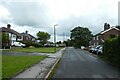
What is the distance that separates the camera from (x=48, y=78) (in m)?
13.9

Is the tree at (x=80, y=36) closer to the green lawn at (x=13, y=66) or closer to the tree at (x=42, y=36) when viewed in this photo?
the tree at (x=42, y=36)

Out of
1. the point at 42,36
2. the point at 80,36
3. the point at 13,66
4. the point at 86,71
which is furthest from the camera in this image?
the point at 42,36

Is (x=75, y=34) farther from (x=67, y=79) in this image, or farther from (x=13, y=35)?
(x=67, y=79)

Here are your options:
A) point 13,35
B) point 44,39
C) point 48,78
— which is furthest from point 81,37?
point 48,78

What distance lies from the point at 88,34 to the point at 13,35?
3876cm

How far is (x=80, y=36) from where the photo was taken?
128 metres

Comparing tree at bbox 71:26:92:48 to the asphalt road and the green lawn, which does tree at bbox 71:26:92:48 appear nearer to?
the green lawn

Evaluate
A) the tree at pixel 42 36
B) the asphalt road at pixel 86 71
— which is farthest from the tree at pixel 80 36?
the asphalt road at pixel 86 71

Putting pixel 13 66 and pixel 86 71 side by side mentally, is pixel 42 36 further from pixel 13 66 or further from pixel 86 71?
pixel 86 71

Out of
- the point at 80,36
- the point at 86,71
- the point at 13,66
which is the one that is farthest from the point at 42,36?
the point at 86,71

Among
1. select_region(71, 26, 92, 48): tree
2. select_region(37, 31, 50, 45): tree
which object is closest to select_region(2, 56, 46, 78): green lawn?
select_region(71, 26, 92, 48): tree

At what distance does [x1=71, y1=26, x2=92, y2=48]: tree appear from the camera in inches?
4680

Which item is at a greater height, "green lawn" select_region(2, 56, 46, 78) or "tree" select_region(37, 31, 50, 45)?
"tree" select_region(37, 31, 50, 45)

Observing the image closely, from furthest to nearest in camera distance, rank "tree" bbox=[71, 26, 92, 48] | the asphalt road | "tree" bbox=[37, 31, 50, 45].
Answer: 1. "tree" bbox=[37, 31, 50, 45]
2. "tree" bbox=[71, 26, 92, 48]
3. the asphalt road
